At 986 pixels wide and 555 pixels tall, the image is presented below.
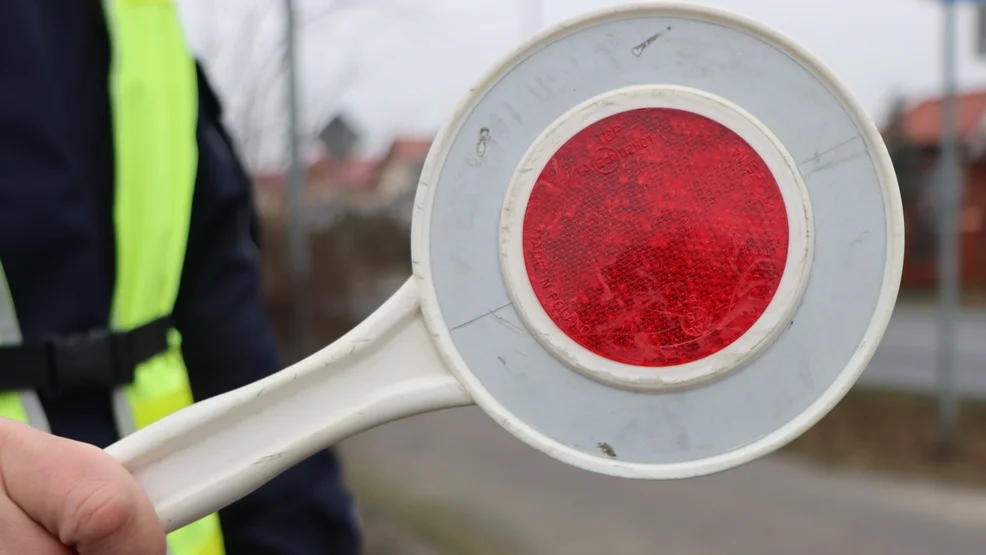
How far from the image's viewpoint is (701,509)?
4.42m

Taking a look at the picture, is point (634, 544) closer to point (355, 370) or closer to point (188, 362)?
point (188, 362)

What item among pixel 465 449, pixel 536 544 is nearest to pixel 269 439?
pixel 536 544

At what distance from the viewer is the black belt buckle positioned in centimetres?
86

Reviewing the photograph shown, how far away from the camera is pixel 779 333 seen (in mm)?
685

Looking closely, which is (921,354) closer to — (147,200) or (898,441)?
(898,441)

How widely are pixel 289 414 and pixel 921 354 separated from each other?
10680mm

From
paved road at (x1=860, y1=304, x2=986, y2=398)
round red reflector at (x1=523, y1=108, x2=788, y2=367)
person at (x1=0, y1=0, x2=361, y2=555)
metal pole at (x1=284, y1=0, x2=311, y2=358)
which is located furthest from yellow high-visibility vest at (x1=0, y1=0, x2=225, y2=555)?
paved road at (x1=860, y1=304, x2=986, y2=398)

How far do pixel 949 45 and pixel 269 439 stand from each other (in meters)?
5.33

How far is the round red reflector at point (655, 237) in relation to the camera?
689 mm

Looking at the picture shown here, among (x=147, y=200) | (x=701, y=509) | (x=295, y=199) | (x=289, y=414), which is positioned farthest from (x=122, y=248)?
(x=295, y=199)

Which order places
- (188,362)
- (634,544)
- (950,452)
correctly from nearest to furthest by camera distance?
(188,362) → (634,544) → (950,452)

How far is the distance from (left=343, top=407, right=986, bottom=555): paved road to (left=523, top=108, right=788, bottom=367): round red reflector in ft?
11.4

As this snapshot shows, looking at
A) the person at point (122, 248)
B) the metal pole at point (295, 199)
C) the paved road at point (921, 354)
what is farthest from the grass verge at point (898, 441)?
the person at point (122, 248)

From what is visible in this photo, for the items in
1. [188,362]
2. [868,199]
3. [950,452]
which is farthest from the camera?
[950,452]
